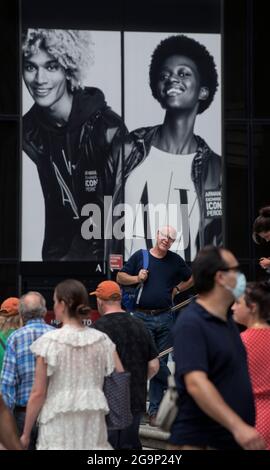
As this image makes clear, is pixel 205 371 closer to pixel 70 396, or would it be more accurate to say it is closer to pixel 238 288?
pixel 238 288

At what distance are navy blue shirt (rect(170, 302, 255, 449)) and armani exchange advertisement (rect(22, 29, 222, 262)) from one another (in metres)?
10.3

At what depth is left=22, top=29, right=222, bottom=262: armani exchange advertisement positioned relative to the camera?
16062 millimetres

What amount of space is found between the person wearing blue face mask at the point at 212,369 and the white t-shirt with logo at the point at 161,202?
10195 millimetres

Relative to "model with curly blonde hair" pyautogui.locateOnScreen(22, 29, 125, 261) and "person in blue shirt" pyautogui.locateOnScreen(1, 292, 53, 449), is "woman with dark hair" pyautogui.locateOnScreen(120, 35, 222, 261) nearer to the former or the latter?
"model with curly blonde hair" pyautogui.locateOnScreen(22, 29, 125, 261)

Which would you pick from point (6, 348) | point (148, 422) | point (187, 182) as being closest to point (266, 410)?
point (6, 348)

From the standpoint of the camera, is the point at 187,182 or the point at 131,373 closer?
the point at 131,373

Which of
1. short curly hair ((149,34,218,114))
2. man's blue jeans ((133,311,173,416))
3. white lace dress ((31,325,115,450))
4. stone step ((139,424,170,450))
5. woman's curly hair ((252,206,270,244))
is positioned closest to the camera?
white lace dress ((31,325,115,450))

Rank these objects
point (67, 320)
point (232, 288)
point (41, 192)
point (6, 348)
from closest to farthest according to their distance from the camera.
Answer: point (232, 288), point (67, 320), point (6, 348), point (41, 192)

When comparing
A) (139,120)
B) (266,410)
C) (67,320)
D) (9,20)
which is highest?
(9,20)

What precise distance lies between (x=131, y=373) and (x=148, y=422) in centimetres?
290

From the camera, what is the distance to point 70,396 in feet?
22.8

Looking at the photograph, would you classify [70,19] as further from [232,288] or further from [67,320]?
[232,288]

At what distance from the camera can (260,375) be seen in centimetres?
713

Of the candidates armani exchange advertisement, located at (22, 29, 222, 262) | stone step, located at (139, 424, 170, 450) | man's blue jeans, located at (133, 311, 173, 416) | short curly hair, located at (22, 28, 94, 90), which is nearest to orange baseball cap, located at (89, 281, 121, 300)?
stone step, located at (139, 424, 170, 450)
